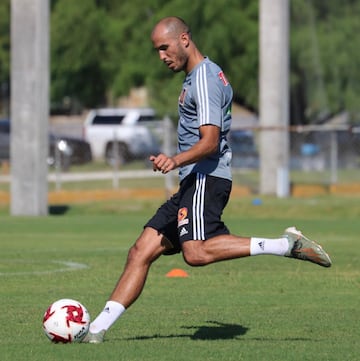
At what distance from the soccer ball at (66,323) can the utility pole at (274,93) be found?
2102cm

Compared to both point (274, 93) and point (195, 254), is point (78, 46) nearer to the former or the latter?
point (274, 93)

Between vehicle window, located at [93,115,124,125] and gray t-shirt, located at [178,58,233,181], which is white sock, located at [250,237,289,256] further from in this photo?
vehicle window, located at [93,115,124,125]

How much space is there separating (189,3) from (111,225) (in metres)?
19.8

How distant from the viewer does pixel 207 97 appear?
855 centimetres

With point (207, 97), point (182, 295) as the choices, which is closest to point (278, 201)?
point (182, 295)

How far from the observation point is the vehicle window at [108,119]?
53.9 metres

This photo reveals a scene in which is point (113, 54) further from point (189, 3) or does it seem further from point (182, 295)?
point (182, 295)

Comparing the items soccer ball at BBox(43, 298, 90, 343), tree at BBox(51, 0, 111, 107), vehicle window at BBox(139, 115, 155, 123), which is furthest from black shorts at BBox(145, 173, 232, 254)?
vehicle window at BBox(139, 115, 155, 123)

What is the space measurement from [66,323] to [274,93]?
21.3 m

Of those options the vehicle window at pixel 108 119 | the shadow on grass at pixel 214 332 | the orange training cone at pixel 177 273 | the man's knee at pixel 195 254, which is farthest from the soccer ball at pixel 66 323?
the vehicle window at pixel 108 119

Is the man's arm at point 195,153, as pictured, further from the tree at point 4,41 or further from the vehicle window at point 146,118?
the tree at point 4,41

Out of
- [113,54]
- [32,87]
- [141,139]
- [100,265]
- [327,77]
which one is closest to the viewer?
[100,265]

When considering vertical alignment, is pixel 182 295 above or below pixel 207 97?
below

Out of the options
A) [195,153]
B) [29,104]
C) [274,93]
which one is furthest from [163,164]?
[274,93]
